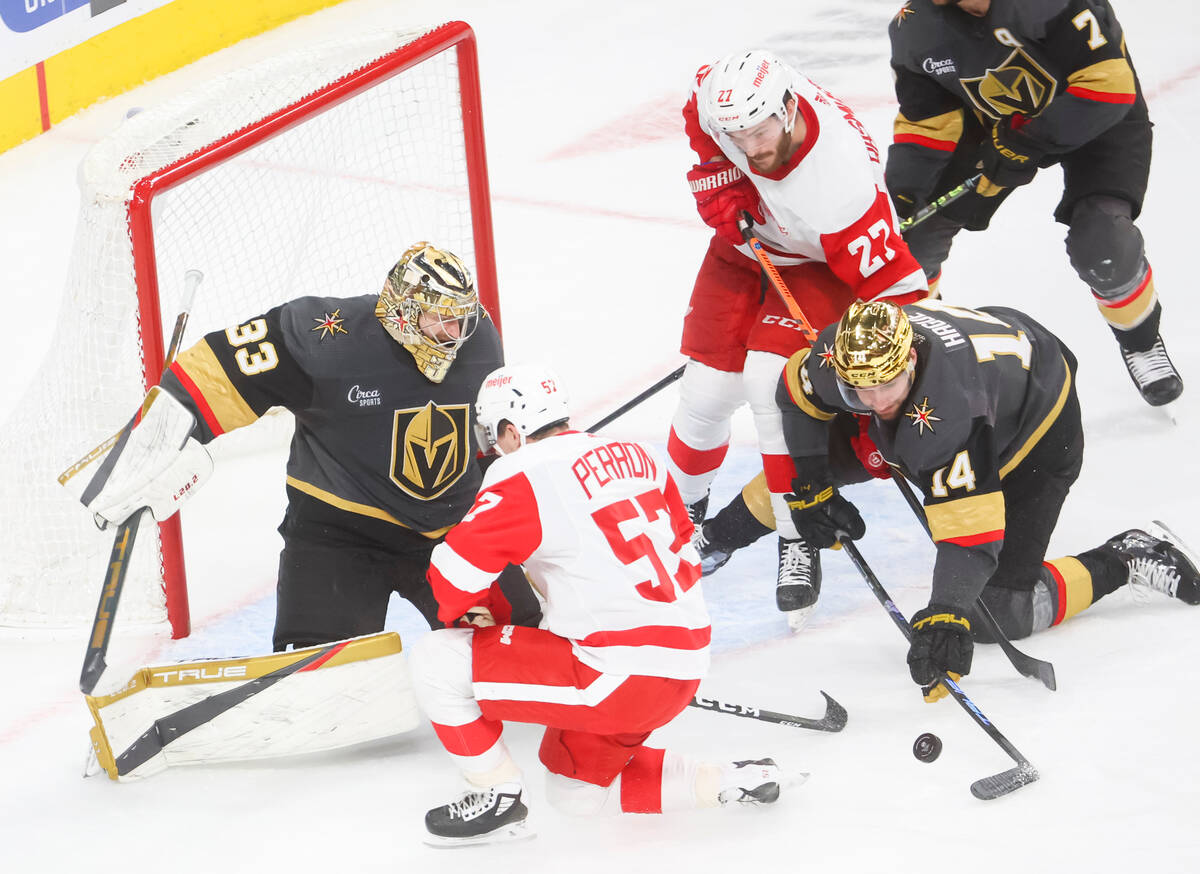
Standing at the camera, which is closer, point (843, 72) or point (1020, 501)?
point (1020, 501)

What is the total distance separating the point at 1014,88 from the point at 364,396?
177 cm

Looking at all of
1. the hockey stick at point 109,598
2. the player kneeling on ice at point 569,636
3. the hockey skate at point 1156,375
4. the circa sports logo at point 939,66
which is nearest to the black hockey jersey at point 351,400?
the hockey stick at point 109,598

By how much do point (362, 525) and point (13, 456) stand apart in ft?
3.15

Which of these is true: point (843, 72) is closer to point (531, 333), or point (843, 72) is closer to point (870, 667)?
point (531, 333)

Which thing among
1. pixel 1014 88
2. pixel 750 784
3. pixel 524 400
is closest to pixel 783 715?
pixel 750 784

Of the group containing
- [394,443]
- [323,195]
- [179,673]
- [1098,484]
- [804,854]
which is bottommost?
[1098,484]

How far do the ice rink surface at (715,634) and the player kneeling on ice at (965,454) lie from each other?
0.12 metres

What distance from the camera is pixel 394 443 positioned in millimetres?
2811

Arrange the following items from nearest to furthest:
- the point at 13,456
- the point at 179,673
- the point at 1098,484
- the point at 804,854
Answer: the point at 804,854
the point at 179,673
the point at 13,456
the point at 1098,484

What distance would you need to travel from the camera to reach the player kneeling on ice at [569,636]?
220 cm

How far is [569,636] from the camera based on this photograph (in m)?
2.27

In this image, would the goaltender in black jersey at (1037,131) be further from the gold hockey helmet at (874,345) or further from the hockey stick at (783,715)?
the hockey stick at (783,715)

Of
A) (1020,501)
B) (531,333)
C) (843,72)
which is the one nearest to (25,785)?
(1020,501)

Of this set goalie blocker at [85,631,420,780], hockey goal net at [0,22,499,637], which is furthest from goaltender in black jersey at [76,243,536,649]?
hockey goal net at [0,22,499,637]
